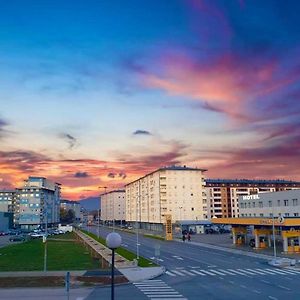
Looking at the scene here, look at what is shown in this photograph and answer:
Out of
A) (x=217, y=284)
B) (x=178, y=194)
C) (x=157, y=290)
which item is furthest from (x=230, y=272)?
(x=178, y=194)

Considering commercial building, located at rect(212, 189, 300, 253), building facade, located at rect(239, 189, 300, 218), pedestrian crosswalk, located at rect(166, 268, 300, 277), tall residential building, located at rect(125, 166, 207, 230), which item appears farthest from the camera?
tall residential building, located at rect(125, 166, 207, 230)

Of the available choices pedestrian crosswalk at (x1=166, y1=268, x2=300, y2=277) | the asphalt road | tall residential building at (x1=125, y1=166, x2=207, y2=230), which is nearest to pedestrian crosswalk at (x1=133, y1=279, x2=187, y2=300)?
the asphalt road

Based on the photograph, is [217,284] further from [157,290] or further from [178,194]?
[178,194]

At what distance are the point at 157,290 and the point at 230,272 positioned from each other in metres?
14.2

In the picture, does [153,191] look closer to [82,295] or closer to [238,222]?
[238,222]

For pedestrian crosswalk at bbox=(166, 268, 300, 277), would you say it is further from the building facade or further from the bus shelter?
the building facade

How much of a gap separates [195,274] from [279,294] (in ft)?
45.3

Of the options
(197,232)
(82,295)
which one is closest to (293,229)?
(82,295)

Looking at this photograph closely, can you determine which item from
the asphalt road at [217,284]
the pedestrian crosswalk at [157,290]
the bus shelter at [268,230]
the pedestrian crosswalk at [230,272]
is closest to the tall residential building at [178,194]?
the bus shelter at [268,230]

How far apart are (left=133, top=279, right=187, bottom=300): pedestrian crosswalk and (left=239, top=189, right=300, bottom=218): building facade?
181 feet

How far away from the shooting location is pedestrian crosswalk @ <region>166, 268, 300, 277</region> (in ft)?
155

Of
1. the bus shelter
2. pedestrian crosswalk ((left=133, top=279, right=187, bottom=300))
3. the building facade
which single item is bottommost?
pedestrian crosswalk ((left=133, top=279, right=187, bottom=300))

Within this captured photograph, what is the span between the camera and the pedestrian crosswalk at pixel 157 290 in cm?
3412

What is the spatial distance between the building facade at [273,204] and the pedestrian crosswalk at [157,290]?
55.1m
